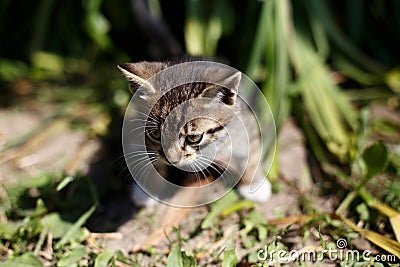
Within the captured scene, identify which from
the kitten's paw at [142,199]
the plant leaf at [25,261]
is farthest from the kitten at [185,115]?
the plant leaf at [25,261]

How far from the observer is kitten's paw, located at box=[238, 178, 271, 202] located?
2.40m

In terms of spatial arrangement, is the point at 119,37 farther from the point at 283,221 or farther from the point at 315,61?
the point at 283,221

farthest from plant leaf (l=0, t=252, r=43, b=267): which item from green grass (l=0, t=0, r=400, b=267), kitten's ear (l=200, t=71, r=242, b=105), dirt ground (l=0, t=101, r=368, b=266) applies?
kitten's ear (l=200, t=71, r=242, b=105)

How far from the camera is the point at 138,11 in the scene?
10.1 ft

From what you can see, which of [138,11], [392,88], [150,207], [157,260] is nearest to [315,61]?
[392,88]

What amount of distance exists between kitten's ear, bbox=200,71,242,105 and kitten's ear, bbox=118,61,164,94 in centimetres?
→ 23

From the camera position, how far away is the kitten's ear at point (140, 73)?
6.26ft

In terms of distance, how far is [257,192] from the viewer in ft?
7.89

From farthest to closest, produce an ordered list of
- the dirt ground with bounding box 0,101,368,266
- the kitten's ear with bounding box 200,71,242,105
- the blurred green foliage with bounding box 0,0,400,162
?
the blurred green foliage with bounding box 0,0,400,162 < the dirt ground with bounding box 0,101,368,266 < the kitten's ear with bounding box 200,71,242,105

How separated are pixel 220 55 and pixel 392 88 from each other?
116 centimetres

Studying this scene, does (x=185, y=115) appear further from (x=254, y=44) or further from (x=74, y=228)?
(x=254, y=44)

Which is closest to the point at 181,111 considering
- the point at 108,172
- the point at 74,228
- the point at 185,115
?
the point at 185,115

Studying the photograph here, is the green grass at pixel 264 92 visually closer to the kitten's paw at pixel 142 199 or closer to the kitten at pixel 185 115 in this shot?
the kitten's paw at pixel 142 199

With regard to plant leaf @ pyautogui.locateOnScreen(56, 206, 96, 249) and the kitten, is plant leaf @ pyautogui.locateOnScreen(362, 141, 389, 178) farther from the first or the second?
plant leaf @ pyautogui.locateOnScreen(56, 206, 96, 249)
